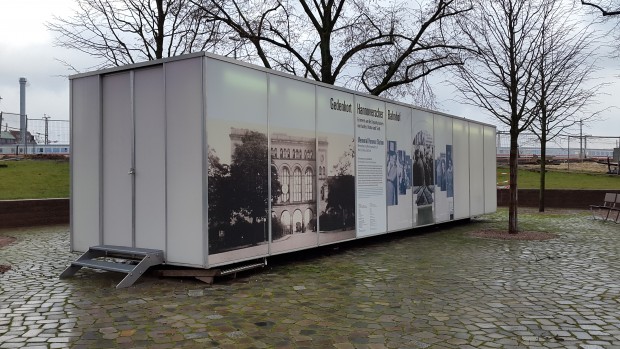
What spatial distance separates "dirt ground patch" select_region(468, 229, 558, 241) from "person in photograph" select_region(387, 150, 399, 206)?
2807 mm

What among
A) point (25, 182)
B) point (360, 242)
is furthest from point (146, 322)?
point (25, 182)

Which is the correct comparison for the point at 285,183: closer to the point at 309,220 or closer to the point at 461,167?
the point at 309,220

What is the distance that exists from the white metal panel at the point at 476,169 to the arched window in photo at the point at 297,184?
28.9ft

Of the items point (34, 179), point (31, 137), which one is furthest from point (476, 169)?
point (31, 137)

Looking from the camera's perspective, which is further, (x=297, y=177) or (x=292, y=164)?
(x=297, y=177)

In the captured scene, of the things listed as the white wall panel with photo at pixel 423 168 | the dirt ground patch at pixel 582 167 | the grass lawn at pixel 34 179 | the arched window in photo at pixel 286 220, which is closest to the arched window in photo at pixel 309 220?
the arched window in photo at pixel 286 220

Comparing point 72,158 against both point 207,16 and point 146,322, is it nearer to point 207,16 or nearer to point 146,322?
point 146,322

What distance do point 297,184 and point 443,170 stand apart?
6648 millimetres

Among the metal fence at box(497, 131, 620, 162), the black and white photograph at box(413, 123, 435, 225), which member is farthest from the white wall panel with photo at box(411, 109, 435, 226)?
the metal fence at box(497, 131, 620, 162)

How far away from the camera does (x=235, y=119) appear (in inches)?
317

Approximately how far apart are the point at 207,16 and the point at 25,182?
1041 cm

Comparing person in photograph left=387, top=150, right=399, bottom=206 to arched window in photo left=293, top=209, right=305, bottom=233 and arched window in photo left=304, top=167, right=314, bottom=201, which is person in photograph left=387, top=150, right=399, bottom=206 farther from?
arched window in photo left=293, top=209, right=305, bottom=233

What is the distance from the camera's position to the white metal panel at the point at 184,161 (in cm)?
759

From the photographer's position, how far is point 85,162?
354 inches
